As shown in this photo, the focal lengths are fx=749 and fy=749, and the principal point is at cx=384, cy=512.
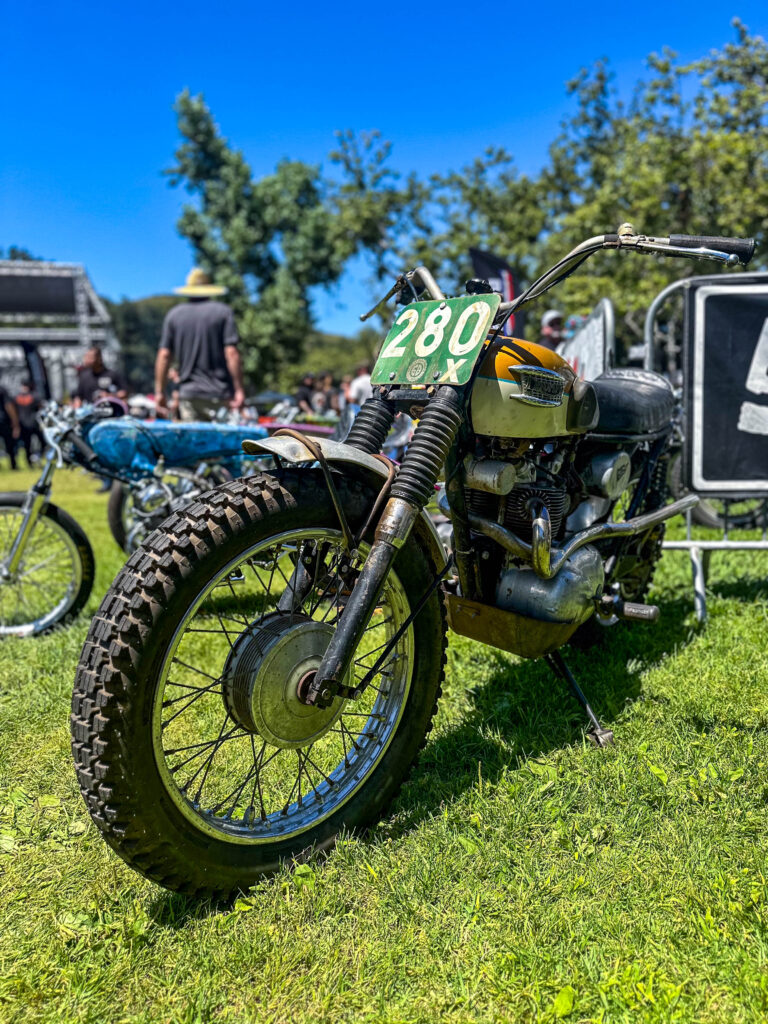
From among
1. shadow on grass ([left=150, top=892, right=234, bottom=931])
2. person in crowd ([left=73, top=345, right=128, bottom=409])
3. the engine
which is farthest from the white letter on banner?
person in crowd ([left=73, top=345, right=128, bottom=409])

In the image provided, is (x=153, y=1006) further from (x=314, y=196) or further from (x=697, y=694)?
(x=314, y=196)

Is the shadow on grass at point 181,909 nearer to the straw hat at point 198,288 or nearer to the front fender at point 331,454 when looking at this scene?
the front fender at point 331,454

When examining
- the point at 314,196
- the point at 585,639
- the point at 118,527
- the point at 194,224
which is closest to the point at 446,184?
the point at 314,196

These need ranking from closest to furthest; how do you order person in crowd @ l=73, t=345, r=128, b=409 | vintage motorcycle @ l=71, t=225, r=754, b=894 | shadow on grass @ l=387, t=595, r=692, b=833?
vintage motorcycle @ l=71, t=225, r=754, b=894
shadow on grass @ l=387, t=595, r=692, b=833
person in crowd @ l=73, t=345, r=128, b=409

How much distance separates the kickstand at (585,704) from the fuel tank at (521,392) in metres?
0.86

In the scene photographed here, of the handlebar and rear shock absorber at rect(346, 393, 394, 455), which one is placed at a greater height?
the handlebar

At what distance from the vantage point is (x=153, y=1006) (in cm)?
161

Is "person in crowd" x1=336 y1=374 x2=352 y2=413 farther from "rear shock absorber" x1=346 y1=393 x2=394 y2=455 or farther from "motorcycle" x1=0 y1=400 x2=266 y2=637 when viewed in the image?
"rear shock absorber" x1=346 y1=393 x2=394 y2=455

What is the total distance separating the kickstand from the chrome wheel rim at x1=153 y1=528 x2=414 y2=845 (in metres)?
0.70

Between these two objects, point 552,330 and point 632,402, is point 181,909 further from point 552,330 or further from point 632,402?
point 552,330

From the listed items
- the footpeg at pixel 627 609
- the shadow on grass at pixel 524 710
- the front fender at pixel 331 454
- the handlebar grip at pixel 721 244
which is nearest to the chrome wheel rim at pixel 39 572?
the shadow on grass at pixel 524 710

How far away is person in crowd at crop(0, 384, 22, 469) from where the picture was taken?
15219 mm

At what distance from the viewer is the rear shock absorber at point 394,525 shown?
189cm

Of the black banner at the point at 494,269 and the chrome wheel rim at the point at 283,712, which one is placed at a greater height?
the black banner at the point at 494,269
